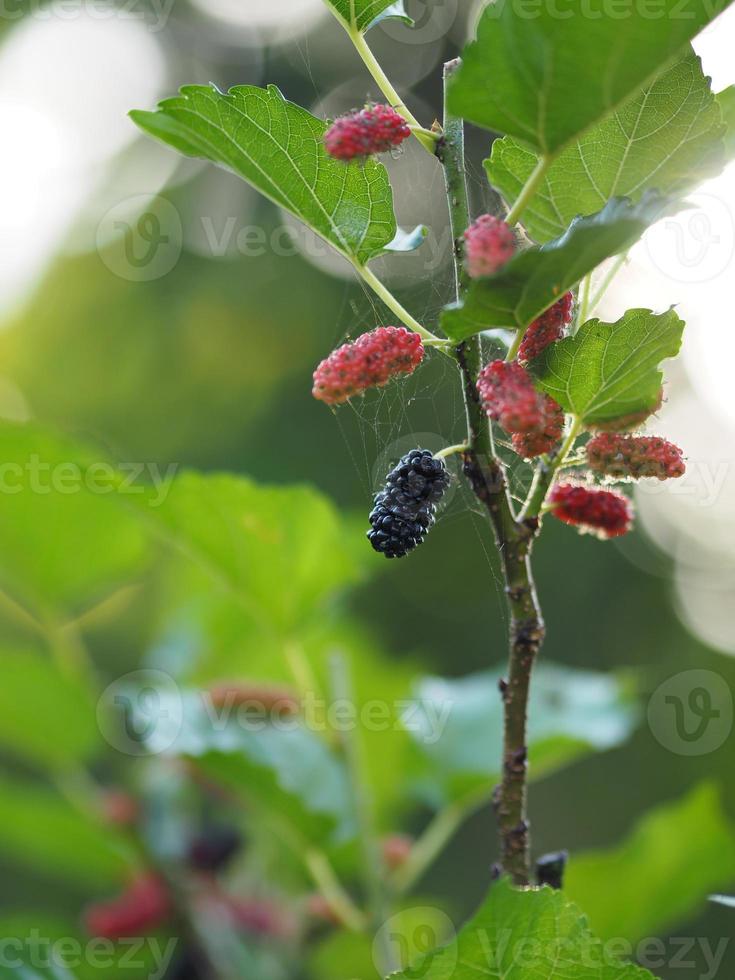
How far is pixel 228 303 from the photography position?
150 inches

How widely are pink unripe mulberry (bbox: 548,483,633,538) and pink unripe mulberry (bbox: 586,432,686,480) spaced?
0.02 m

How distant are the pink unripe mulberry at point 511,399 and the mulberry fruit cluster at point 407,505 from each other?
0.26 ft

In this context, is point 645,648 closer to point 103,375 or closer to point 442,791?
point 103,375

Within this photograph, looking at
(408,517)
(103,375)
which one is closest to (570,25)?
(408,517)

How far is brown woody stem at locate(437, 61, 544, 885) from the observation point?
54cm

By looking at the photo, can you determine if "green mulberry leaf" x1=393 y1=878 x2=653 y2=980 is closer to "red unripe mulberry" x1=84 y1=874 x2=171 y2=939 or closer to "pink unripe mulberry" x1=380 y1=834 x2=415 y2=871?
"pink unripe mulberry" x1=380 y1=834 x2=415 y2=871

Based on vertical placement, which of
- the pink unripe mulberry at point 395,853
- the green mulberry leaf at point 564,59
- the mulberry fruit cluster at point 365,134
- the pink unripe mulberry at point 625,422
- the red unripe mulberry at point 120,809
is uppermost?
the mulberry fruit cluster at point 365,134

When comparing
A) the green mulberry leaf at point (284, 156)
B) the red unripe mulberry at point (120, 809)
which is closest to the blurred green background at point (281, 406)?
the red unripe mulberry at point (120, 809)

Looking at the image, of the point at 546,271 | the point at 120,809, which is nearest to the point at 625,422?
the point at 546,271

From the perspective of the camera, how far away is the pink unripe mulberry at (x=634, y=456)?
1.88 ft

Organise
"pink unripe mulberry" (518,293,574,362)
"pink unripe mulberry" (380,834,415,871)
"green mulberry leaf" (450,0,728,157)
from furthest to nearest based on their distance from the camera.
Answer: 1. "pink unripe mulberry" (380,834,415,871)
2. "pink unripe mulberry" (518,293,574,362)
3. "green mulberry leaf" (450,0,728,157)

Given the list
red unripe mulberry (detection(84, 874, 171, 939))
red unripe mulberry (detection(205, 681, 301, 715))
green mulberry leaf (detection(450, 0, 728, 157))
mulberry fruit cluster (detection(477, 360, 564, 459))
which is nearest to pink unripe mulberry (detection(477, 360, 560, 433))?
mulberry fruit cluster (detection(477, 360, 564, 459))

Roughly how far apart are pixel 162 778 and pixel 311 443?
6.55ft

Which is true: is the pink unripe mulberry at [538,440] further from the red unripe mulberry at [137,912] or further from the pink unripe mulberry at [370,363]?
the red unripe mulberry at [137,912]
